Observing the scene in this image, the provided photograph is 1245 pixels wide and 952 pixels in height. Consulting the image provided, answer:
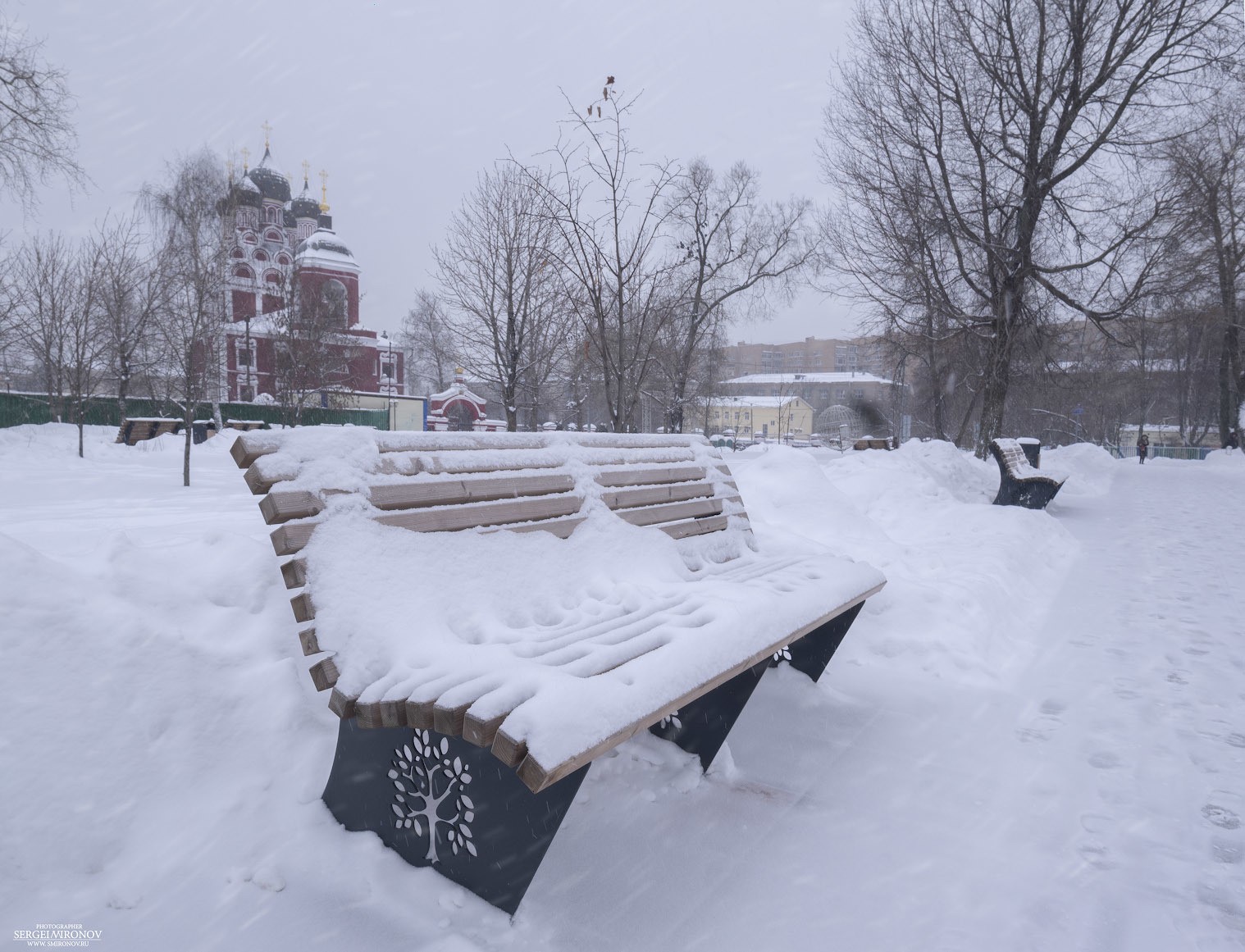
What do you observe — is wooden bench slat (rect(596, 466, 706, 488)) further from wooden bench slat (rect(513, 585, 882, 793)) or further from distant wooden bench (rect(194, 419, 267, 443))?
distant wooden bench (rect(194, 419, 267, 443))

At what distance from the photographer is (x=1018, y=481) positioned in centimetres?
963

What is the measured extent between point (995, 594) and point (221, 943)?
15.0 ft

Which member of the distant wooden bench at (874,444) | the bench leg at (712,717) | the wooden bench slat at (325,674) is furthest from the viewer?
the distant wooden bench at (874,444)

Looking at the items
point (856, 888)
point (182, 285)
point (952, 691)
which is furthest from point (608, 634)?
point (182, 285)

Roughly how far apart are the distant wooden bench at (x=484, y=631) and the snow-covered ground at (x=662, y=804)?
0.20m

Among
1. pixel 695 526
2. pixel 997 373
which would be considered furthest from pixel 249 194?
pixel 695 526

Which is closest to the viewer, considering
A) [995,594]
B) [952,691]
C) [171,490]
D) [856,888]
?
[856,888]

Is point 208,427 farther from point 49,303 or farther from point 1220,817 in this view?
point 1220,817

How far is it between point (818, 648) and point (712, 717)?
0.98 meters

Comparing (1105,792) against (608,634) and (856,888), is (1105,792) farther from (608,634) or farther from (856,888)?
(608,634)

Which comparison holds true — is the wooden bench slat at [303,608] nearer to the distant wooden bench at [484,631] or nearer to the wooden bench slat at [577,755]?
the distant wooden bench at [484,631]

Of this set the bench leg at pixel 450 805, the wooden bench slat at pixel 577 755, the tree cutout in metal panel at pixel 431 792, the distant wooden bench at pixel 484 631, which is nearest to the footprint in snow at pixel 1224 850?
the distant wooden bench at pixel 484 631

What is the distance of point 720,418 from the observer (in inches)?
3708

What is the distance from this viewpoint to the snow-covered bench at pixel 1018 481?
9.70m
